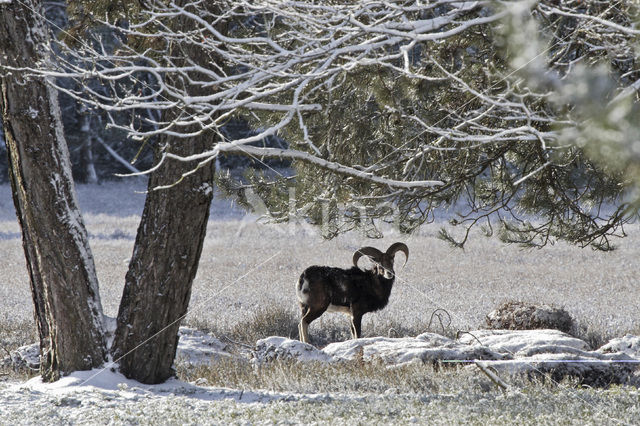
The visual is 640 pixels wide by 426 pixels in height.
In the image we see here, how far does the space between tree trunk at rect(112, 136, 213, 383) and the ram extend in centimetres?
426

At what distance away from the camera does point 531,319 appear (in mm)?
11133

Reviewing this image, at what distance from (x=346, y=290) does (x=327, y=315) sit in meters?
3.86

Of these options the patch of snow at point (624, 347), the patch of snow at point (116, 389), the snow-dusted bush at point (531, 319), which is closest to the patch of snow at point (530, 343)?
the patch of snow at point (624, 347)

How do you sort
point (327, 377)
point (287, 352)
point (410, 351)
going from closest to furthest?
point (327, 377)
point (410, 351)
point (287, 352)

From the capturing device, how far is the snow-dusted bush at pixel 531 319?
36.5ft

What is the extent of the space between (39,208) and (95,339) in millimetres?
1200

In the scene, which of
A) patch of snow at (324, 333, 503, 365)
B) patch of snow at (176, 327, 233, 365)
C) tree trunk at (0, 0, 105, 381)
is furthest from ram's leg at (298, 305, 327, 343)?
tree trunk at (0, 0, 105, 381)

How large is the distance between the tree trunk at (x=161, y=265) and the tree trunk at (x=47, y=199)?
0.29m

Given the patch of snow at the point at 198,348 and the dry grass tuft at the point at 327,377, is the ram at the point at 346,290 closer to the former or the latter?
the patch of snow at the point at 198,348

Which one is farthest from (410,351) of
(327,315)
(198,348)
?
(327,315)

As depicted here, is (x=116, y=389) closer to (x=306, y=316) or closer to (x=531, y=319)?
(x=306, y=316)

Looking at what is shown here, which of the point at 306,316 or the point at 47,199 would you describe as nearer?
the point at 47,199

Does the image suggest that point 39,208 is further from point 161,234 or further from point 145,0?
point 145,0

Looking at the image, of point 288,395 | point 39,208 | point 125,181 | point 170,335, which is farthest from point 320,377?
point 125,181
